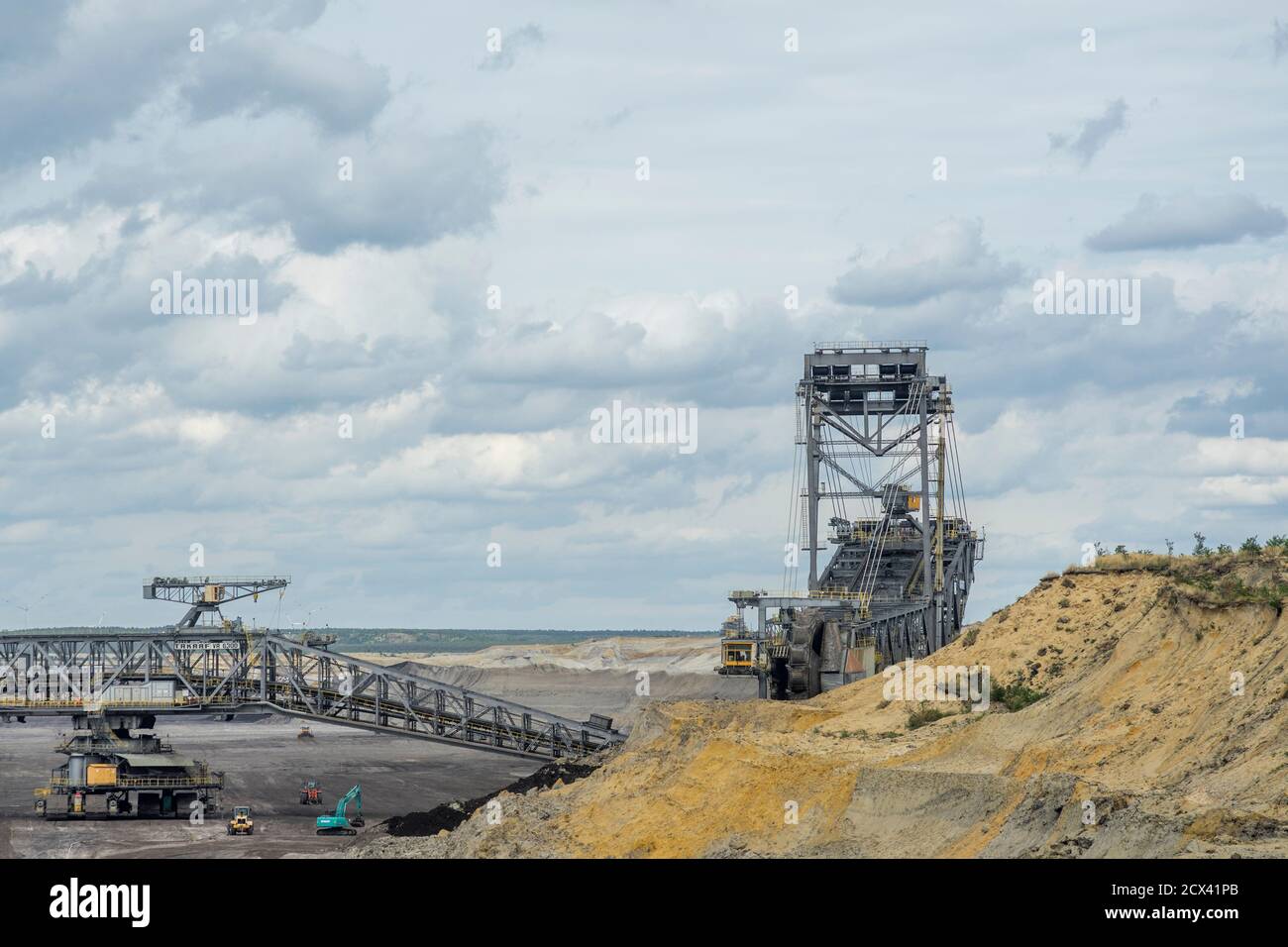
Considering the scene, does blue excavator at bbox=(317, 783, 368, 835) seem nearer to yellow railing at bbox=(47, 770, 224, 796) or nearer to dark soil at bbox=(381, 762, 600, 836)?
dark soil at bbox=(381, 762, 600, 836)

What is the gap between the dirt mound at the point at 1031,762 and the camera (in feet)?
120

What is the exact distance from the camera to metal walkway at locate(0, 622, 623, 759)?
8550 centimetres

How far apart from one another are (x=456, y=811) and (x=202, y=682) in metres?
18.4

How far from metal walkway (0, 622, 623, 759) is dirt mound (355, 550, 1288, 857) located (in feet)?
61.8

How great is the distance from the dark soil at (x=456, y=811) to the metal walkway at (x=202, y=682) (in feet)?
12.2

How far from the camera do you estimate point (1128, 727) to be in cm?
4606

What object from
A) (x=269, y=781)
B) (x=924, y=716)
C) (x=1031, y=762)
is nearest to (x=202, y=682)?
(x=269, y=781)

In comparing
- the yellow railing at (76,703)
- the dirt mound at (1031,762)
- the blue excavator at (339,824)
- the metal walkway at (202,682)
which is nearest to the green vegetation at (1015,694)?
the dirt mound at (1031,762)

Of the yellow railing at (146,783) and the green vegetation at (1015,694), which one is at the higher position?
the green vegetation at (1015,694)

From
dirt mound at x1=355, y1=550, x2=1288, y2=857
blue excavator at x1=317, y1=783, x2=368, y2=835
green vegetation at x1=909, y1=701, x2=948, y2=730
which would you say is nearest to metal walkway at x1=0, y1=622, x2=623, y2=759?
blue excavator at x1=317, y1=783, x2=368, y2=835

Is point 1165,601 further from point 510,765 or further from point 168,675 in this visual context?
point 510,765

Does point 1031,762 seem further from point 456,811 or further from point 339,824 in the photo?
point 339,824

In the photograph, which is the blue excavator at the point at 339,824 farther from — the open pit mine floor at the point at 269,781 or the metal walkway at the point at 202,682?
the metal walkway at the point at 202,682
